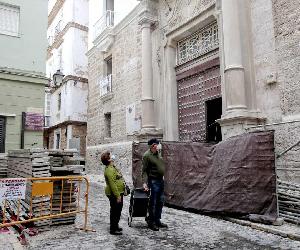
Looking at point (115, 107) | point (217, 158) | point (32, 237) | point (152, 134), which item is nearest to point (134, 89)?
point (115, 107)

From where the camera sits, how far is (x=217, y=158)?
22.4 ft

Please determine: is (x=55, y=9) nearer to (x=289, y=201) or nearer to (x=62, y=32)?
(x=62, y=32)

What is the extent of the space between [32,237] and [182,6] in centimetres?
926

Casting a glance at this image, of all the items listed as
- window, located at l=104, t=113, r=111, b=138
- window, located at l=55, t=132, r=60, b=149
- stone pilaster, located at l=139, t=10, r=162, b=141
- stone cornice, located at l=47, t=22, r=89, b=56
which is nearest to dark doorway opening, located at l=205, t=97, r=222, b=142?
stone pilaster, located at l=139, t=10, r=162, b=141

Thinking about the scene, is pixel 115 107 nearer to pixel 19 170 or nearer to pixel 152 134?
pixel 152 134

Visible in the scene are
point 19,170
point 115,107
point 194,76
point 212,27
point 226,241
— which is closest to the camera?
point 226,241

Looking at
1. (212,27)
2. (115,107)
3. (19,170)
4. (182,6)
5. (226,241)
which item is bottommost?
(226,241)

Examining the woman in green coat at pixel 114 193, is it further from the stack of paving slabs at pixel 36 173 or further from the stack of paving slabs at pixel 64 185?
the stack of paving slabs at pixel 36 173

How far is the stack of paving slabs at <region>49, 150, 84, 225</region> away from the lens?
5.95 metres

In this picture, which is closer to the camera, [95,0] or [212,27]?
[212,27]

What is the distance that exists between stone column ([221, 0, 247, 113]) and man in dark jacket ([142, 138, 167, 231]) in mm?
3259

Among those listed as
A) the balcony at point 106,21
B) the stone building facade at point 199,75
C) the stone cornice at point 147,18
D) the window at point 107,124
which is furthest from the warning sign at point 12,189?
the balcony at point 106,21

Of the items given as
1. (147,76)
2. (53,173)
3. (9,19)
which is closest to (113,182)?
(53,173)

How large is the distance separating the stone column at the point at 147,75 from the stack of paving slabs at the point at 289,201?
6.44 m
